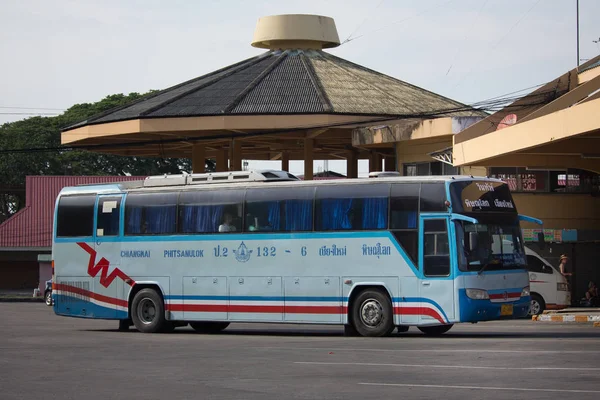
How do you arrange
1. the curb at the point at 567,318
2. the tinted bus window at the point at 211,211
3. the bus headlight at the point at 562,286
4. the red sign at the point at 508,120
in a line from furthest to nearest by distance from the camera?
the red sign at the point at 508,120, the bus headlight at the point at 562,286, the curb at the point at 567,318, the tinted bus window at the point at 211,211

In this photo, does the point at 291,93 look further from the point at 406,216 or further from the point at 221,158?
the point at 406,216

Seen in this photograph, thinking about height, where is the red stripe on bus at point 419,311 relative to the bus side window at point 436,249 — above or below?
below

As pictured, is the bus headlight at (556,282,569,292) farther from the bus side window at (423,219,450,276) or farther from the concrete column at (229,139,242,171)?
the concrete column at (229,139,242,171)

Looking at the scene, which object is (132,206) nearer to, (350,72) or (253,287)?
(253,287)

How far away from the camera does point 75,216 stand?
26.4 m

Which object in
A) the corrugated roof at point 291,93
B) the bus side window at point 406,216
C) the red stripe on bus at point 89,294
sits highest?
the corrugated roof at point 291,93

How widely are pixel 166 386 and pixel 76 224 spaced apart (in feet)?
47.5

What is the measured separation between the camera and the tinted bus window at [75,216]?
26172 mm

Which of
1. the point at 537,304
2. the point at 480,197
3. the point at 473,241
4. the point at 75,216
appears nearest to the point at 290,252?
the point at 473,241

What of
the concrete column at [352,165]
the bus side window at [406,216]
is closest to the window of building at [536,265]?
the bus side window at [406,216]

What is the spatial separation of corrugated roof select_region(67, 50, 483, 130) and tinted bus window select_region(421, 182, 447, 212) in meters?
20.4

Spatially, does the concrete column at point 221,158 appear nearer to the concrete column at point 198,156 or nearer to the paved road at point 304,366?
the concrete column at point 198,156

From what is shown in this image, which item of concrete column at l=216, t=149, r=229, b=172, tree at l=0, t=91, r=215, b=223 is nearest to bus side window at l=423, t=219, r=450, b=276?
concrete column at l=216, t=149, r=229, b=172

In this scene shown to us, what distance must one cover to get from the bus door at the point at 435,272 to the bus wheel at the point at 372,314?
30.4 inches
